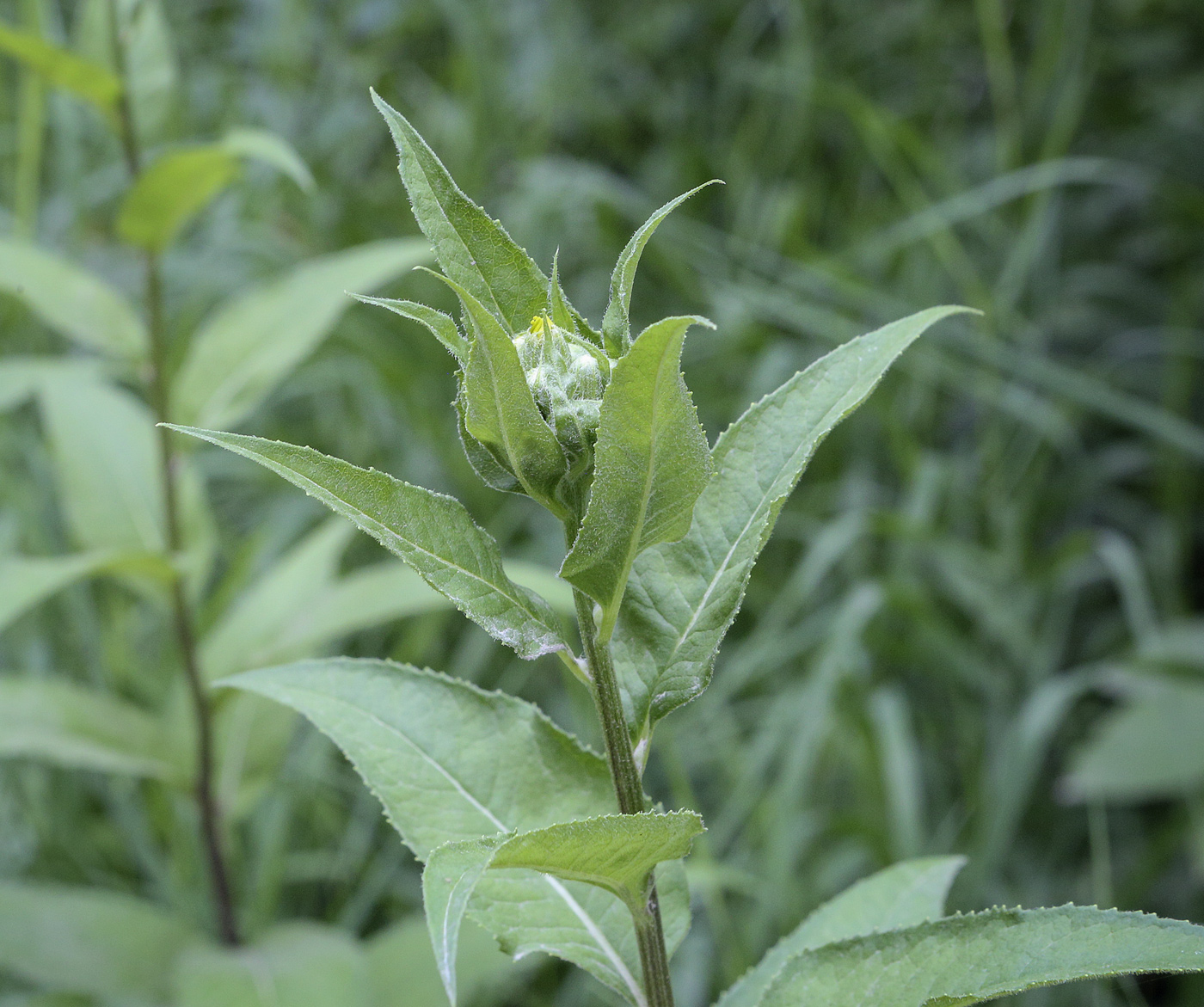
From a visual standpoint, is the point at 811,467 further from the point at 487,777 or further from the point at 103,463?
the point at 487,777

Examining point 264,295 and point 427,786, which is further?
point 264,295

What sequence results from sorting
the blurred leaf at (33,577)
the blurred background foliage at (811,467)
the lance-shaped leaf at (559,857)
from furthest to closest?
1. the blurred background foliage at (811,467)
2. the blurred leaf at (33,577)
3. the lance-shaped leaf at (559,857)

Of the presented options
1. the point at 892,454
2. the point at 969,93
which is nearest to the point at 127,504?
the point at 892,454

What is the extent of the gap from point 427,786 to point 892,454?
1.75 m

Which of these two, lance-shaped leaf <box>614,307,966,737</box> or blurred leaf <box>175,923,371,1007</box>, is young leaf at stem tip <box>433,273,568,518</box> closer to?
lance-shaped leaf <box>614,307,966,737</box>

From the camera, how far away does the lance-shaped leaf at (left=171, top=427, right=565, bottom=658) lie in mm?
508

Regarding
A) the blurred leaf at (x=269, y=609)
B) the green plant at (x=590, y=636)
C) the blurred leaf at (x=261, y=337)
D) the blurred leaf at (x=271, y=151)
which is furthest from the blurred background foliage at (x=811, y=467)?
the green plant at (x=590, y=636)

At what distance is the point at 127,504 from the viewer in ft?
4.64

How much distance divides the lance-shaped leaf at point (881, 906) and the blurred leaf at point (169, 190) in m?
0.98

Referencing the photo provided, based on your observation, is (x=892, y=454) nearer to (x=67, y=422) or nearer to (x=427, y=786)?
(x=67, y=422)

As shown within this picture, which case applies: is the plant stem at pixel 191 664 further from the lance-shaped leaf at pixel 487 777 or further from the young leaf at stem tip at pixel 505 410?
the young leaf at stem tip at pixel 505 410

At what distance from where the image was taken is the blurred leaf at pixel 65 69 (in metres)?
1.22

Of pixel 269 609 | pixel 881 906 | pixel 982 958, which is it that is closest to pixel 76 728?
pixel 269 609

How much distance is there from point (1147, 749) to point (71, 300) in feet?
5.09
